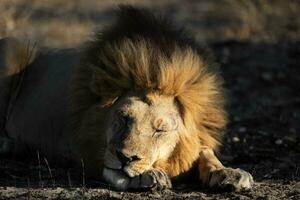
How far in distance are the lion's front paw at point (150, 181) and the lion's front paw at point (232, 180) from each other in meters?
0.32

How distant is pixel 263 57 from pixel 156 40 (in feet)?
17.7

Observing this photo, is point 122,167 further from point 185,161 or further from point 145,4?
point 145,4

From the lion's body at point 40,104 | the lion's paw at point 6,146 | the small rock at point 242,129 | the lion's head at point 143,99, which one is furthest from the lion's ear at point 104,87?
the small rock at point 242,129

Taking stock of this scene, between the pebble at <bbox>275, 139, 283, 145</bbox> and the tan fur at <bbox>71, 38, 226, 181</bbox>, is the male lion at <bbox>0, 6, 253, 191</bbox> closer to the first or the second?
the tan fur at <bbox>71, 38, 226, 181</bbox>

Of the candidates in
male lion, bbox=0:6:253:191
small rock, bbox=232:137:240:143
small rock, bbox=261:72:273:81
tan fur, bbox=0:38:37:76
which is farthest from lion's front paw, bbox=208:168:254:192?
small rock, bbox=261:72:273:81

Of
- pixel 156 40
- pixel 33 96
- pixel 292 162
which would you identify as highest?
pixel 156 40

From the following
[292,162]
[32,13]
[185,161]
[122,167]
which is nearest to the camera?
[122,167]

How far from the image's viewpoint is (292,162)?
20.8 ft

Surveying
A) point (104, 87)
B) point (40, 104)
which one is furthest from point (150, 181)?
point (40, 104)

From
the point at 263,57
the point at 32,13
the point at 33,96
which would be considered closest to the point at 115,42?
the point at 33,96

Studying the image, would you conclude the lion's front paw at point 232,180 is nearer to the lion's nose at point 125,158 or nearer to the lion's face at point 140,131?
the lion's face at point 140,131

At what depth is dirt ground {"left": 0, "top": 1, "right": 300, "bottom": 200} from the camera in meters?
5.12

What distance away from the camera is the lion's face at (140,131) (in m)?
4.84

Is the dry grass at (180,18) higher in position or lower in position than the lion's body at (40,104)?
higher
